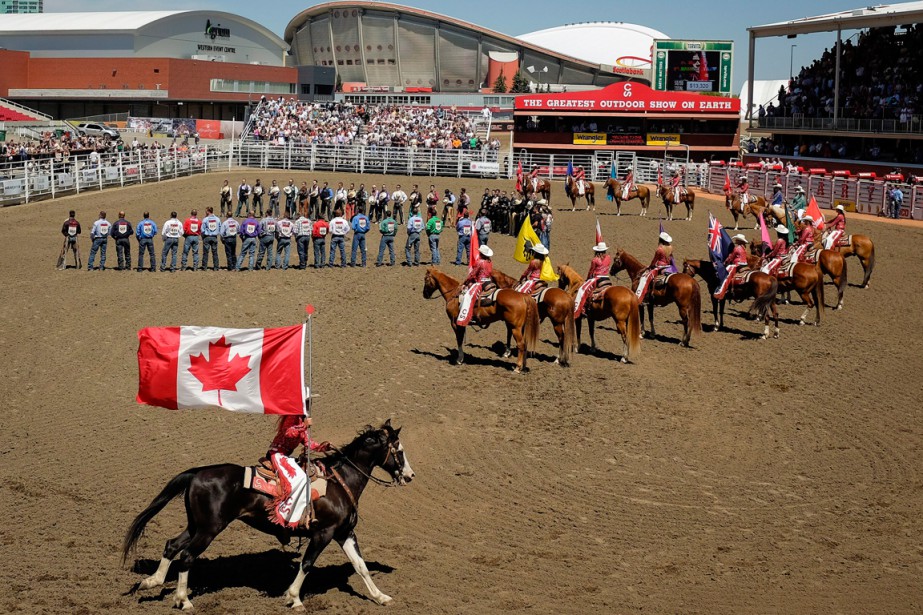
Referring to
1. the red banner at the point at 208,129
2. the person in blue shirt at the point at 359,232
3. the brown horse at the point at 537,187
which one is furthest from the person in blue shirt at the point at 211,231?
the red banner at the point at 208,129

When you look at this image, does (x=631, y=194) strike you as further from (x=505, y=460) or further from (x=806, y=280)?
(x=505, y=460)

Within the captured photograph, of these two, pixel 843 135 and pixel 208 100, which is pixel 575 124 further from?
pixel 208 100

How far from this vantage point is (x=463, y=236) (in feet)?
79.2

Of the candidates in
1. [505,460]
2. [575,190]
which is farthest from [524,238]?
[575,190]

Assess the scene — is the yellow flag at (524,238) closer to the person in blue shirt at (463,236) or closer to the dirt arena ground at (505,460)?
the dirt arena ground at (505,460)

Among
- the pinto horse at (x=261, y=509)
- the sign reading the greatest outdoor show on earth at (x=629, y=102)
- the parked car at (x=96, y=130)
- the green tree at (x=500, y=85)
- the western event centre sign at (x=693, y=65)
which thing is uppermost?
the green tree at (x=500, y=85)

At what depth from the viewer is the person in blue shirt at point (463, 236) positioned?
23.8 meters

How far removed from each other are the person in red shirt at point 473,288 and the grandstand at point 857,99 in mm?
28824

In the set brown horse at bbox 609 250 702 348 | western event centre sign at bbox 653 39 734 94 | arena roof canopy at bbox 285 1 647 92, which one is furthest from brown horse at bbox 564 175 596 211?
arena roof canopy at bbox 285 1 647 92

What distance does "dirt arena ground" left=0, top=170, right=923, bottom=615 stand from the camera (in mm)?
8602

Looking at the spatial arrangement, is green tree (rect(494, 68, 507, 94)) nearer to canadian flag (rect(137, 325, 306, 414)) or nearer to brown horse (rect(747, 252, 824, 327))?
brown horse (rect(747, 252, 824, 327))

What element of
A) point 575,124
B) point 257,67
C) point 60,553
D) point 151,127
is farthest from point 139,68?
point 60,553

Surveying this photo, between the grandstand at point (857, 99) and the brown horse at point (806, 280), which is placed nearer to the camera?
the brown horse at point (806, 280)

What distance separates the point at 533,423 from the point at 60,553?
6.40 meters
